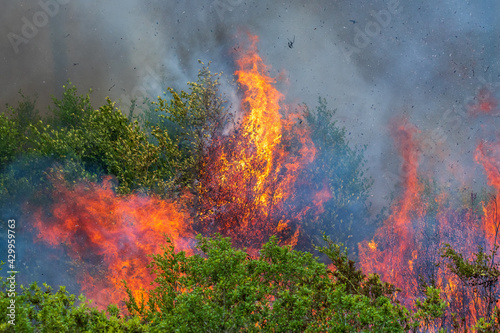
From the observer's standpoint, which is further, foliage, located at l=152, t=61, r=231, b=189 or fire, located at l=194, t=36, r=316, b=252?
foliage, located at l=152, t=61, r=231, b=189

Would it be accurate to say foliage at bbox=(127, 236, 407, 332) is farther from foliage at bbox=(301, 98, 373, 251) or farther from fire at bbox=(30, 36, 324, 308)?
foliage at bbox=(301, 98, 373, 251)

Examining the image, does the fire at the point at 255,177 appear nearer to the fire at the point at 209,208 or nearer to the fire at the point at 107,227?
the fire at the point at 209,208

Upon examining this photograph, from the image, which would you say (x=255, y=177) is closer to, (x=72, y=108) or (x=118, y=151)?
(x=118, y=151)

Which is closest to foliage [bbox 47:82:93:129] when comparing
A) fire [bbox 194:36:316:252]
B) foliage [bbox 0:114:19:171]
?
foliage [bbox 0:114:19:171]

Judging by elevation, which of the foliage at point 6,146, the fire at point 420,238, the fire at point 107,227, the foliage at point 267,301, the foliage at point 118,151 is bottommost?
the foliage at point 267,301

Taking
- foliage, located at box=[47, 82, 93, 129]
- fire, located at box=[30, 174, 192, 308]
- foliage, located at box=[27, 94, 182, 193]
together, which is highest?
foliage, located at box=[47, 82, 93, 129]

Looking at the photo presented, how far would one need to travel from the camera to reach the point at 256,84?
35406 mm

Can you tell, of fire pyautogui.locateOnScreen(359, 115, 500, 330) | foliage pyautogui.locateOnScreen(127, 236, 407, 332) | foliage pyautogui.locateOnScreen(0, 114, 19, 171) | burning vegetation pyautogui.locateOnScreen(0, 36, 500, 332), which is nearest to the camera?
foliage pyautogui.locateOnScreen(127, 236, 407, 332)

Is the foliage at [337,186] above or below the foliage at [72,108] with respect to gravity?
below

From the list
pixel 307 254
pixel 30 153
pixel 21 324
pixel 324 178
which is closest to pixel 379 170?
pixel 324 178

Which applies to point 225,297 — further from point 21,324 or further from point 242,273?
point 21,324

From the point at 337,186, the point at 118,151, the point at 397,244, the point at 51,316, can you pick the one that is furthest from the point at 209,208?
the point at 51,316

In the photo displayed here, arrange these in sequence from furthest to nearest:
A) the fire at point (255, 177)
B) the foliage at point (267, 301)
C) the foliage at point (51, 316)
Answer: the fire at point (255, 177)
the foliage at point (267, 301)
the foliage at point (51, 316)

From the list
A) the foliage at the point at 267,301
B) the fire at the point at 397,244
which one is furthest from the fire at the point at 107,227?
the foliage at the point at 267,301
